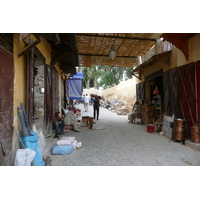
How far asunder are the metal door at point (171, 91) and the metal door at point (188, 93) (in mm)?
268

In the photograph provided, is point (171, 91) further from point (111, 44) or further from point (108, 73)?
point (108, 73)

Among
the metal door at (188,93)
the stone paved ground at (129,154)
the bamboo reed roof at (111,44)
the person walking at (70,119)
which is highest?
the bamboo reed roof at (111,44)

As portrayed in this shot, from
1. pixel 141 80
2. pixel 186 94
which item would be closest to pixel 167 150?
pixel 186 94

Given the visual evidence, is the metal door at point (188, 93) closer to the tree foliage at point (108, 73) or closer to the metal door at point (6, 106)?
the metal door at point (6, 106)

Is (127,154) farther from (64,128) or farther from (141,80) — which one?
(141,80)

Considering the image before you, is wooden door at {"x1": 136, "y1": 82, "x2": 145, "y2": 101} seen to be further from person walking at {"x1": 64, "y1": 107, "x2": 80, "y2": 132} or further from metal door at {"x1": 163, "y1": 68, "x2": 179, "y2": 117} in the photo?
person walking at {"x1": 64, "y1": 107, "x2": 80, "y2": 132}

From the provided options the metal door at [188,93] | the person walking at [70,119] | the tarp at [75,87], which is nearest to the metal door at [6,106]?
the person walking at [70,119]

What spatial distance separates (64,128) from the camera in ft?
20.7

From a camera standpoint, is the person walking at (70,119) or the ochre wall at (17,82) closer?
the ochre wall at (17,82)

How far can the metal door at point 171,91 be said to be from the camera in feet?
19.5

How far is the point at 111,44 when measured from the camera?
22.7 ft

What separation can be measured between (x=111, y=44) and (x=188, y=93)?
163 inches

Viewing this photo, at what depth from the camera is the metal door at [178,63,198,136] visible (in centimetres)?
491

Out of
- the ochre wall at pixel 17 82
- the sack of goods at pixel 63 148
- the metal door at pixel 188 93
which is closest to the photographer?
the ochre wall at pixel 17 82
